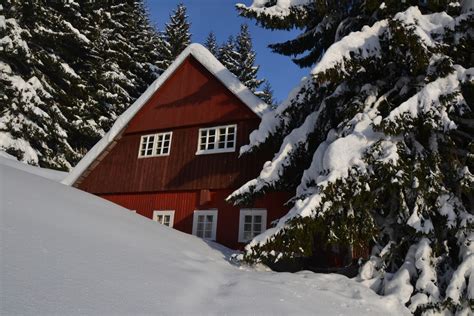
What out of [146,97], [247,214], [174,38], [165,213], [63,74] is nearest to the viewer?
[247,214]

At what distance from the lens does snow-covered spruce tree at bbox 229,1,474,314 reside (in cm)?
628

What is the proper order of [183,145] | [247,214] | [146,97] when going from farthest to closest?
[146,97]
[183,145]
[247,214]

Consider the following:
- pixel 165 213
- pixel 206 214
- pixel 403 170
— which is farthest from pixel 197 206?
pixel 403 170

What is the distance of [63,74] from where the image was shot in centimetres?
2147

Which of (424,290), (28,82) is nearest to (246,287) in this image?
(424,290)

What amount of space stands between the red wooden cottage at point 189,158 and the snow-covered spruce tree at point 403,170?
5008 millimetres

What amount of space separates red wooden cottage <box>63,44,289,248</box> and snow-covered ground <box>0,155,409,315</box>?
5.81m

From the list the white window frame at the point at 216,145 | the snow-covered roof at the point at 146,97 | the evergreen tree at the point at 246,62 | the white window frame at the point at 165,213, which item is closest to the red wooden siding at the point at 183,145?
the white window frame at the point at 216,145

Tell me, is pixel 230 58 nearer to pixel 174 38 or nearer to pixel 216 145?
pixel 174 38

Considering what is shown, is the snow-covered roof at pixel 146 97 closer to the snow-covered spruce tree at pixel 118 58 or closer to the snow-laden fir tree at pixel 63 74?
the snow-laden fir tree at pixel 63 74

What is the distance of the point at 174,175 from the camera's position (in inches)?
554

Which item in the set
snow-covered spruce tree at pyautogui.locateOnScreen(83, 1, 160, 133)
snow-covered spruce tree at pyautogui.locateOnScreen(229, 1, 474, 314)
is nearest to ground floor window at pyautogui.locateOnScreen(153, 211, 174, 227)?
snow-covered spruce tree at pyautogui.locateOnScreen(229, 1, 474, 314)

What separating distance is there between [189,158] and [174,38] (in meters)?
21.9

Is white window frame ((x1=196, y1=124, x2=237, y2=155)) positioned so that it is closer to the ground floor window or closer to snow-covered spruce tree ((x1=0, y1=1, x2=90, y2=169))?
the ground floor window
